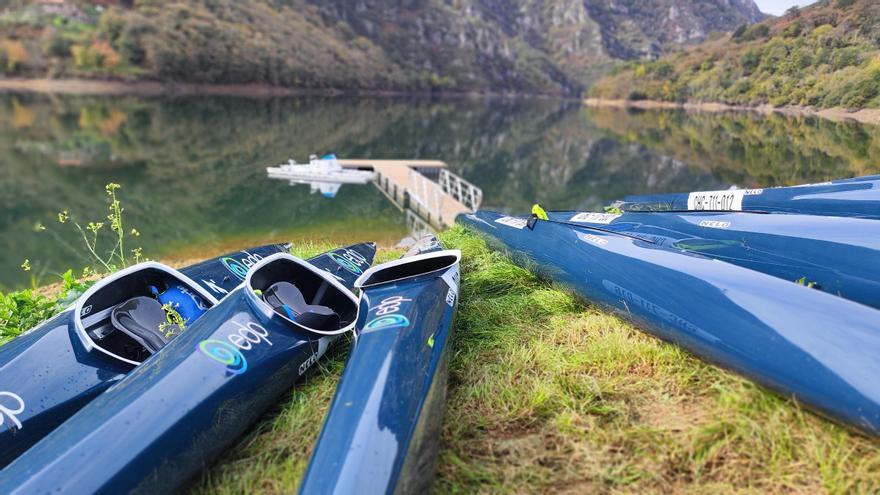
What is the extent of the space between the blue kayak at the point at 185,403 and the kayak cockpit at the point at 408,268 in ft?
1.33

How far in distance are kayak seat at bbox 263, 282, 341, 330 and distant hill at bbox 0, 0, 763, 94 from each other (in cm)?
7198

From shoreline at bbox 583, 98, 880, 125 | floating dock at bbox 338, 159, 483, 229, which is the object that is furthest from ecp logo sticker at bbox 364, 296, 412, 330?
shoreline at bbox 583, 98, 880, 125

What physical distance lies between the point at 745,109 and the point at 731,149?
1617 centimetres

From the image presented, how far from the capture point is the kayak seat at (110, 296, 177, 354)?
10.2 ft

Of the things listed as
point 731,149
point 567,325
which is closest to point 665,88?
point 731,149

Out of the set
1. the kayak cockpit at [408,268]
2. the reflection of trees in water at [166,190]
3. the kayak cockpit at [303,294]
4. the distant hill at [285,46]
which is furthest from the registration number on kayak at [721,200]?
the distant hill at [285,46]

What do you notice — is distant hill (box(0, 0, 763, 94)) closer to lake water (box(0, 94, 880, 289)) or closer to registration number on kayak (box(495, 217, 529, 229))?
lake water (box(0, 94, 880, 289))

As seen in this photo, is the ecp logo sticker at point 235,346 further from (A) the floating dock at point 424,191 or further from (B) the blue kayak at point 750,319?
(A) the floating dock at point 424,191

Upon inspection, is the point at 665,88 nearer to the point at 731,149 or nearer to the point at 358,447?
the point at 731,149

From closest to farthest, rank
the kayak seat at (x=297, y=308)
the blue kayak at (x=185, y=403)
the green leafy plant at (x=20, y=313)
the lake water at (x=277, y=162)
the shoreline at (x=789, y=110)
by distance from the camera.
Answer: the blue kayak at (x=185, y=403) < the kayak seat at (x=297, y=308) < the green leafy plant at (x=20, y=313) < the lake water at (x=277, y=162) < the shoreline at (x=789, y=110)

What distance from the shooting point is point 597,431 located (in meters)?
2.27

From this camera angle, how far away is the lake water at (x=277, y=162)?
1324 cm

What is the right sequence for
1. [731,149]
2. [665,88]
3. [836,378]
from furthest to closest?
[665,88], [731,149], [836,378]

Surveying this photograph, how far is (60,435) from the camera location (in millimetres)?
2070
